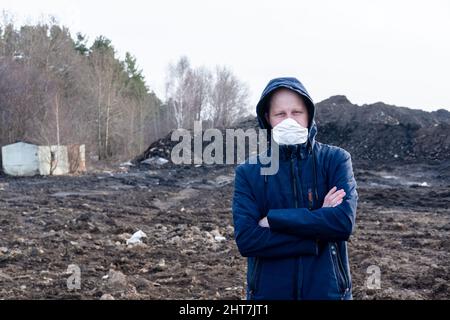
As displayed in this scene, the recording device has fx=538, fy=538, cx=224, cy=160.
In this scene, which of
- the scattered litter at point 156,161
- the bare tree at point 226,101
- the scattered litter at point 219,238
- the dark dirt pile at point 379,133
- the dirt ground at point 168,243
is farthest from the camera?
the bare tree at point 226,101

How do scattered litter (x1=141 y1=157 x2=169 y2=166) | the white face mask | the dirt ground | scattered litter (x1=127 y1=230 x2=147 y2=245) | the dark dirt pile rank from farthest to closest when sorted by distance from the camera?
scattered litter (x1=141 y1=157 x2=169 y2=166) → the dark dirt pile → scattered litter (x1=127 y1=230 x2=147 y2=245) → the dirt ground → the white face mask

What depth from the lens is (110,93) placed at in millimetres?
36031

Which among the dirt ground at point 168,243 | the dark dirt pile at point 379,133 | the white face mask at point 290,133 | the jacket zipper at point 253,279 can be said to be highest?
the dark dirt pile at point 379,133

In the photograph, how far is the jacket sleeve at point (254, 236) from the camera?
2.46 m

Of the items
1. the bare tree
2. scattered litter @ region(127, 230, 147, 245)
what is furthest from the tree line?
scattered litter @ region(127, 230, 147, 245)

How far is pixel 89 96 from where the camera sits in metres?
36.5

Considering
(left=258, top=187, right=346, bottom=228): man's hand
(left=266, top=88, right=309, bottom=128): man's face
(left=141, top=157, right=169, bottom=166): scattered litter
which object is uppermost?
(left=266, top=88, right=309, bottom=128): man's face

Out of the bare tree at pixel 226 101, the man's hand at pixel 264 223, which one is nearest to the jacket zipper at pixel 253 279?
the man's hand at pixel 264 223

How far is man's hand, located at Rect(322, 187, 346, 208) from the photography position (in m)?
2.55

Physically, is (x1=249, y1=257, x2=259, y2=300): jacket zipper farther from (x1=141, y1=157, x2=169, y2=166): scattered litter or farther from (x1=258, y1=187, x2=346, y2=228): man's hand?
(x1=141, y1=157, x2=169, y2=166): scattered litter

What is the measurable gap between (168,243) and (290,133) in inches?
262

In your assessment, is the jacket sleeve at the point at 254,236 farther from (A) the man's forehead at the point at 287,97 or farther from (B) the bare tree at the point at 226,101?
(B) the bare tree at the point at 226,101

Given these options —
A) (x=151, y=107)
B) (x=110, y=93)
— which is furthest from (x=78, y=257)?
(x=151, y=107)

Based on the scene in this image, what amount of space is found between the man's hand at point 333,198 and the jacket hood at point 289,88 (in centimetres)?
25
